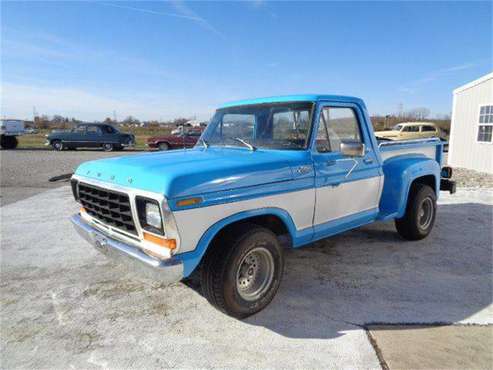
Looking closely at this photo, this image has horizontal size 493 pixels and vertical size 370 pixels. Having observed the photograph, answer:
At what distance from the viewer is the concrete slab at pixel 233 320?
2.52 m

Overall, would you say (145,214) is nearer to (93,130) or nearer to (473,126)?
(473,126)

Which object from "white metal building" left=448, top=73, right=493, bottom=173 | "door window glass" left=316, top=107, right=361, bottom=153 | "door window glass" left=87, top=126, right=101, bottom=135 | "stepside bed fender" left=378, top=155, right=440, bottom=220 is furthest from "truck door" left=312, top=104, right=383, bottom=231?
"door window glass" left=87, top=126, right=101, bottom=135

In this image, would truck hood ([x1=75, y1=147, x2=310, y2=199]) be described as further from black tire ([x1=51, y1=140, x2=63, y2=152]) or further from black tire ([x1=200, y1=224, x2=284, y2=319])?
black tire ([x1=51, y1=140, x2=63, y2=152])

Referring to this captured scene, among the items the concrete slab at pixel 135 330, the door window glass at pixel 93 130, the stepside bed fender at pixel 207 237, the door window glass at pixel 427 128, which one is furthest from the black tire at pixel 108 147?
the stepside bed fender at pixel 207 237

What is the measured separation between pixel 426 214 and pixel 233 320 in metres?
3.53

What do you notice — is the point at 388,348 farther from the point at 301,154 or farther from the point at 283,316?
the point at 301,154

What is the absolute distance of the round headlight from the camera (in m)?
2.50

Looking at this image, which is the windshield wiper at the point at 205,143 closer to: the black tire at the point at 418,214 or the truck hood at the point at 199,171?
the truck hood at the point at 199,171

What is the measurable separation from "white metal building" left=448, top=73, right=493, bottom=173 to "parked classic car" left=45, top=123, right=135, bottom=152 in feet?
60.3

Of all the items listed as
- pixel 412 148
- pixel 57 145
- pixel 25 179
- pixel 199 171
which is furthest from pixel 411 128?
pixel 57 145

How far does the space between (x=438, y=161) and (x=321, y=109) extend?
3.02m

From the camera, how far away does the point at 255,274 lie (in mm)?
3131

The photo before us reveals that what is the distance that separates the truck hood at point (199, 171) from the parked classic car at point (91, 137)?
1950 centimetres

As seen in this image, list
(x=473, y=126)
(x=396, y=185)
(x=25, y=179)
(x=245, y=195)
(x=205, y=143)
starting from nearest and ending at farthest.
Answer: (x=245, y=195)
(x=205, y=143)
(x=396, y=185)
(x=25, y=179)
(x=473, y=126)
